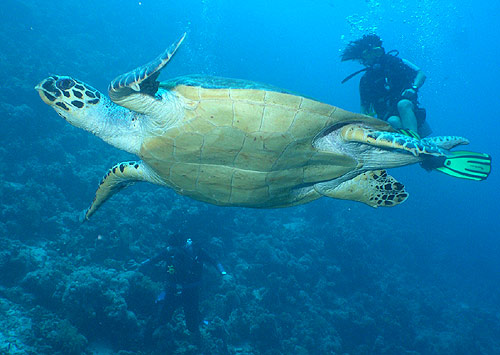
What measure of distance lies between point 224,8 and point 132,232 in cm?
9942

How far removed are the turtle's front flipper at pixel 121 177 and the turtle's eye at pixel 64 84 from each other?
97 centimetres

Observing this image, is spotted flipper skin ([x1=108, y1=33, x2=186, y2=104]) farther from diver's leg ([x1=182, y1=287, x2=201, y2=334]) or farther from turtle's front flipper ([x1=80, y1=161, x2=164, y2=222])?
diver's leg ([x1=182, y1=287, x2=201, y2=334])

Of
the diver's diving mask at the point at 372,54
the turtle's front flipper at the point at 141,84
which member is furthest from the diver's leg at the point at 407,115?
the turtle's front flipper at the point at 141,84

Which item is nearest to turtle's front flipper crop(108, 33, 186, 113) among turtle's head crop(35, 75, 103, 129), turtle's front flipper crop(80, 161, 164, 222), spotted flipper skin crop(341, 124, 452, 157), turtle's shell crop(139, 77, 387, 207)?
turtle's shell crop(139, 77, 387, 207)

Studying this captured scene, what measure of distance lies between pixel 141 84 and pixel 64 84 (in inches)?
45.0

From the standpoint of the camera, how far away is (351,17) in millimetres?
99188

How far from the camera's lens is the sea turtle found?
2.11m

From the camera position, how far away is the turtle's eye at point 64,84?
8.45ft

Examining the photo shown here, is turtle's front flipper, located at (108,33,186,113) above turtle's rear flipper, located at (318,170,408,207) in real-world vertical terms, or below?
below

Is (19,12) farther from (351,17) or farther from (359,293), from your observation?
(351,17)

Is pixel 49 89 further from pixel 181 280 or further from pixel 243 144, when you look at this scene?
pixel 181 280

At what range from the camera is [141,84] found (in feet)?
6.62

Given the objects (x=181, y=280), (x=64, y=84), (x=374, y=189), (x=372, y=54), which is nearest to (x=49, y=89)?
(x=64, y=84)

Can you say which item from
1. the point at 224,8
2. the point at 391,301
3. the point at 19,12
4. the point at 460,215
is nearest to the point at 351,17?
the point at 224,8
